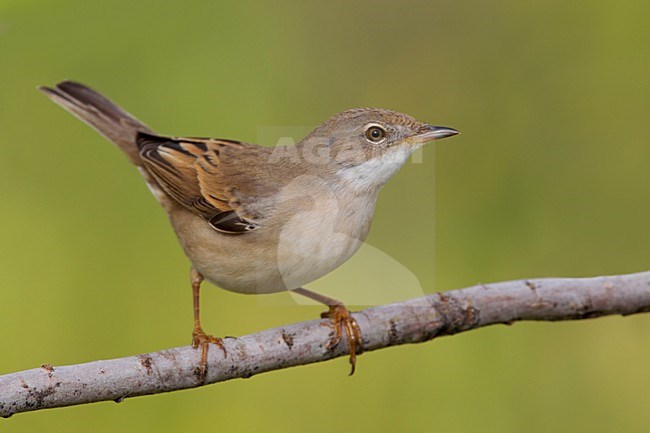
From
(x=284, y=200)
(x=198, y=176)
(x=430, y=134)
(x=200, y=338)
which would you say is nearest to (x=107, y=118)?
(x=198, y=176)

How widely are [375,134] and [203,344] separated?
3.48 feet

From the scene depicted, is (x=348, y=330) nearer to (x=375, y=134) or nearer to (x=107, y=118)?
(x=375, y=134)

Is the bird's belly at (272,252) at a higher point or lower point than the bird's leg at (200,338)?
higher

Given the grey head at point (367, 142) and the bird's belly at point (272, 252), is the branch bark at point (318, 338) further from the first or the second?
the grey head at point (367, 142)

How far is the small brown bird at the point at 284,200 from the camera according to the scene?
3418 millimetres

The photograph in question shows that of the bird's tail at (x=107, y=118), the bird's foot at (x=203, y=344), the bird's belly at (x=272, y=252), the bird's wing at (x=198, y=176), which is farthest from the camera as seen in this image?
the bird's tail at (x=107, y=118)

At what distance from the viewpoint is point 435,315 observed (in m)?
3.71

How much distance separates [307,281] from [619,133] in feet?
10.5

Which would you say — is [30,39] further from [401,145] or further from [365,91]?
[401,145]

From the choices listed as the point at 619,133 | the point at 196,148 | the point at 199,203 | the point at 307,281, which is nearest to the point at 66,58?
the point at 196,148

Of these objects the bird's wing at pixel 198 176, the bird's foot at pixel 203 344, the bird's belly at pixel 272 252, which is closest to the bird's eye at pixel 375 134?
the bird's belly at pixel 272 252

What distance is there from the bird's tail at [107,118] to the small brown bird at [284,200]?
0.02 meters

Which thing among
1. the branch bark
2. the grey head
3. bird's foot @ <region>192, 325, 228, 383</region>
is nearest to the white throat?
the grey head

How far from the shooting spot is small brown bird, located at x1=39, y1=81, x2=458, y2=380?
342cm
